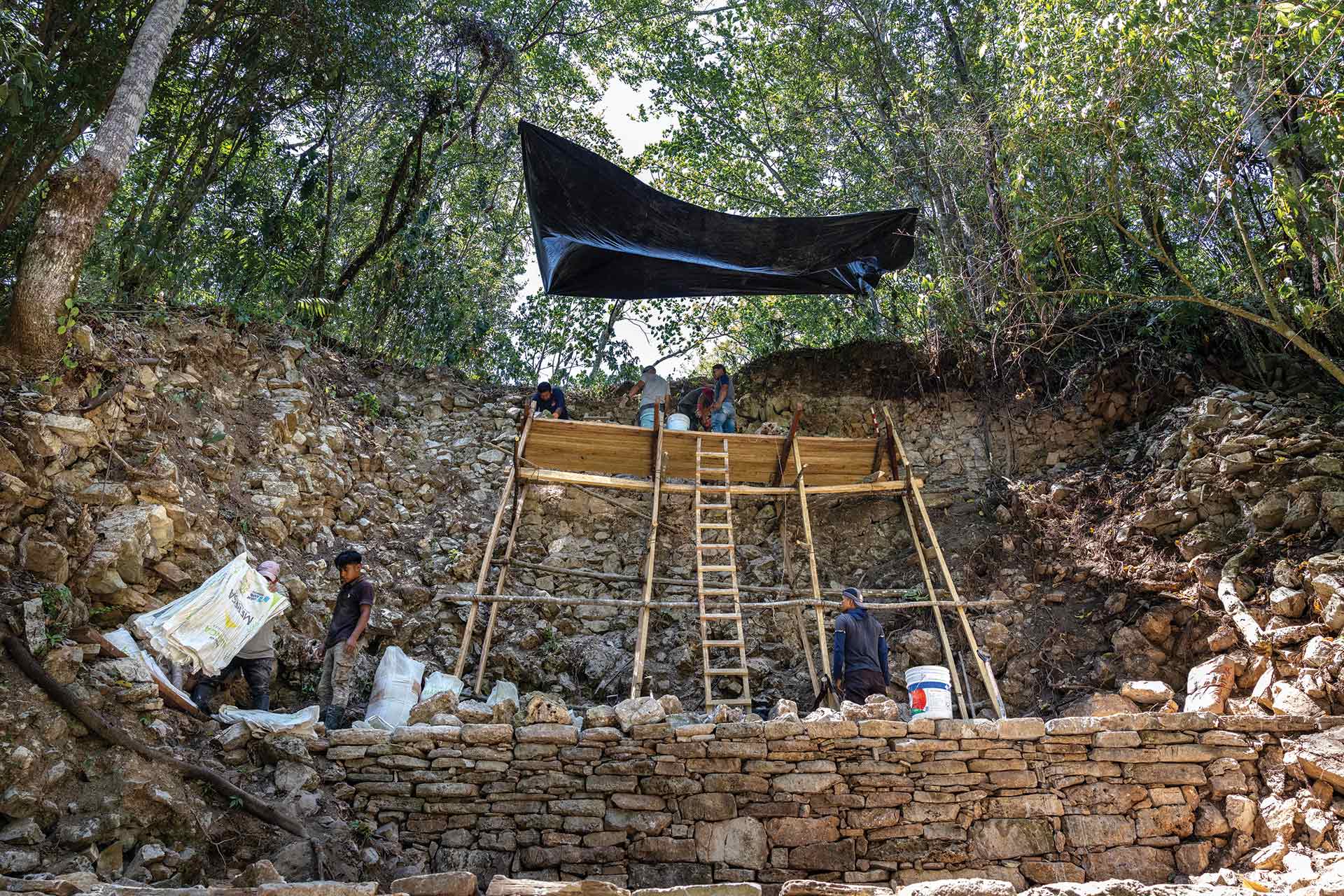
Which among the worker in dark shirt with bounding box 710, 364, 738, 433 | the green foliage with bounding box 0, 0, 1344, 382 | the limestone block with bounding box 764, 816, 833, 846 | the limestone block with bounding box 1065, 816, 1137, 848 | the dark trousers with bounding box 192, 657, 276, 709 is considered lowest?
the limestone block with bounding box 764, 816, 833, 846

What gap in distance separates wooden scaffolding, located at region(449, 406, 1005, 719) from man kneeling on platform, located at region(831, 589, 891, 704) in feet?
2.09

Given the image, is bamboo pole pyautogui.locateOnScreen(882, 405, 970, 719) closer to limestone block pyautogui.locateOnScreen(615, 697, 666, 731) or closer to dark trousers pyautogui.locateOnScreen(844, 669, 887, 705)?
dark trousers pyautogui.locateOnScreen(844, 669, 887, 705)

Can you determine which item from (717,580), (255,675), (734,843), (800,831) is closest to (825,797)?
(800,831)

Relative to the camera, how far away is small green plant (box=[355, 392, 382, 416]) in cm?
878

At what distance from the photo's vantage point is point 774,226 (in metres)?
6.71

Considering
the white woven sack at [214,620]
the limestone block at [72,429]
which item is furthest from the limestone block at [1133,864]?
the limestone block at [72,429]

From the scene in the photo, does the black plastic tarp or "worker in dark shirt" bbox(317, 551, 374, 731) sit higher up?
the black plastic tarp

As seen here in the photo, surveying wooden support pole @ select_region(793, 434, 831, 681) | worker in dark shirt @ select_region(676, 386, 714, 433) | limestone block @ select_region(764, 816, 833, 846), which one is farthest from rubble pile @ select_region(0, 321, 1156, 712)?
limestone block @ select_region(764, 816, 833, 846)

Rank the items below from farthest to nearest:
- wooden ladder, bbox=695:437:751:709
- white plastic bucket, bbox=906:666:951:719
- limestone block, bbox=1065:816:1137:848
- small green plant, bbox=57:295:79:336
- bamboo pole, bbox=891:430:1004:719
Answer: wooden ladder, bbox=695:437:751:709 < bamboo pole, bbox=891:430:1004:719 < white plastic bucket, bbox=906:666:951:719 < small green plant, bbox=57:295:79:336 < limestone block, bbox=1065:816:1137:848

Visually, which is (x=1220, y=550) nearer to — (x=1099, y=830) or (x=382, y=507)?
(x=1099, y=830)

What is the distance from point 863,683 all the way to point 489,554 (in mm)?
2987

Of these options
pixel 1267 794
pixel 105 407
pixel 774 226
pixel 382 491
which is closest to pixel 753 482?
pixel 774 226

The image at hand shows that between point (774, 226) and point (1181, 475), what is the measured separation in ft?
12.9

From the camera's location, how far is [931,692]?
5527 mm
